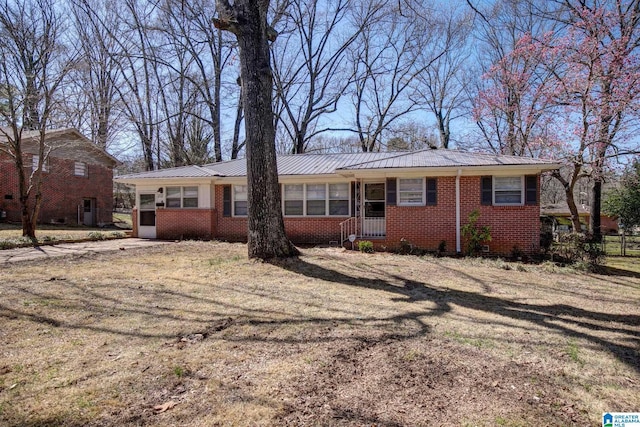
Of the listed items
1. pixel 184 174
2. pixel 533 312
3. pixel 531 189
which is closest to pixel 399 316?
pixel 533 312

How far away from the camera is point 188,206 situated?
15.7 metres

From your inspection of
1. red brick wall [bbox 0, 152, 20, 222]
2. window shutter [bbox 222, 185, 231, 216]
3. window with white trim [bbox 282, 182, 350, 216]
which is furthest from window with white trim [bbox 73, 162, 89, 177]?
window with white trim [bbox 282, 182, 350, 216]

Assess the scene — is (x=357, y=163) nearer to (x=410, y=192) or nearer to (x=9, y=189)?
(x=410, y=192)

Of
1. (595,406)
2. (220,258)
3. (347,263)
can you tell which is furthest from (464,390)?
(220,258)

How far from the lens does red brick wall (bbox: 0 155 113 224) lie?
20594 mm

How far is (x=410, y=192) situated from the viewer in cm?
1262

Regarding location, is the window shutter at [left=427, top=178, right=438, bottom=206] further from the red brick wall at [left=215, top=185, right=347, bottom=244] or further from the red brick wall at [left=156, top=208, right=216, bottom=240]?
the red brick wall at [left=156, top=208, right=216, bottom=240]

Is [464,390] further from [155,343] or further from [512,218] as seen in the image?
[512,218]

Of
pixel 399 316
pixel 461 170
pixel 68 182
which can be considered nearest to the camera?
pixel 399 316

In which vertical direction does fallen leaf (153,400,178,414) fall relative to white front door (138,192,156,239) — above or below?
below

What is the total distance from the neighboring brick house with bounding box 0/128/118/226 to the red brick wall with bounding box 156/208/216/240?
760cm

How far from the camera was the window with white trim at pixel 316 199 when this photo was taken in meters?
14.4

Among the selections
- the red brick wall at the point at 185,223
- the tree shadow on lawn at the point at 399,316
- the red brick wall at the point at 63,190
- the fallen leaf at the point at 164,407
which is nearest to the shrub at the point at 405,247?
the tree shadow on lawn at the point at 399,316

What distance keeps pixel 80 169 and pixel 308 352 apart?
2580cm
